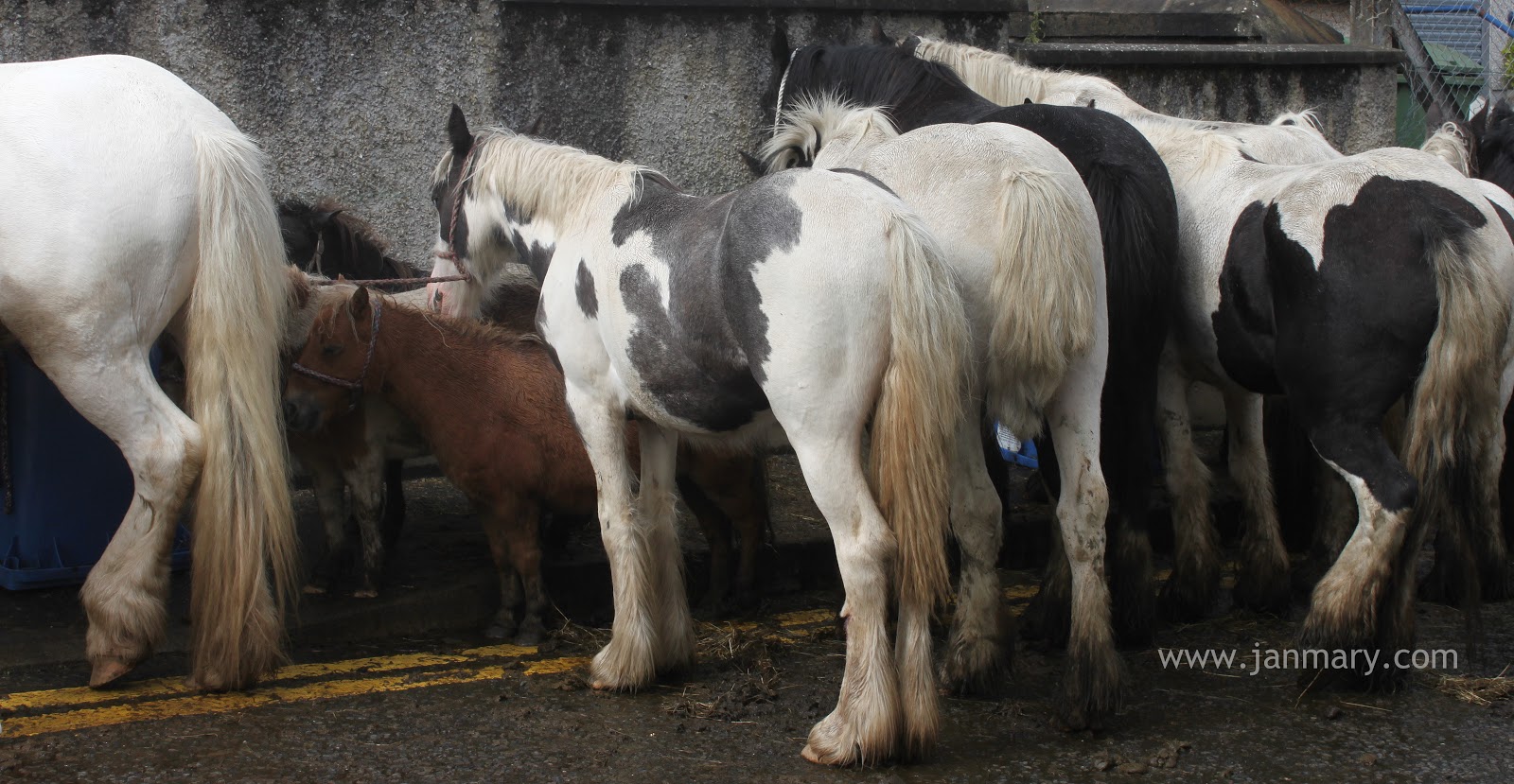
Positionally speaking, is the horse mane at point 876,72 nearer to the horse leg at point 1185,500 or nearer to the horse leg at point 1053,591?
the horse leg at point 1185,500

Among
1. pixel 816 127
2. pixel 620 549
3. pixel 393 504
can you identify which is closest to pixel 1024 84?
pixel 816 127

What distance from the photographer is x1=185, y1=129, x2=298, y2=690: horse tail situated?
4.43 m

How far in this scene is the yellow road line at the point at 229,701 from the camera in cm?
423

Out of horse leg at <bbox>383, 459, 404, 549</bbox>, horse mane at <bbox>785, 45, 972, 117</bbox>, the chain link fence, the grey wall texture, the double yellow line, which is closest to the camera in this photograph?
the double yellow line

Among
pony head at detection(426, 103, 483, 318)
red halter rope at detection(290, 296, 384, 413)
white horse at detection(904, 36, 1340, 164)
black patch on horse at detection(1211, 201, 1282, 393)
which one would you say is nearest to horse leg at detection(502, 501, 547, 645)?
red halter rope at detection(290, 296, 384, 413)

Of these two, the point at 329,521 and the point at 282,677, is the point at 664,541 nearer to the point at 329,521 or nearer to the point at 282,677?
the point at 282,677

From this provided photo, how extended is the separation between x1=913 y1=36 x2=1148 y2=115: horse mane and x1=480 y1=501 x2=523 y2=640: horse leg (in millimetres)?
3226

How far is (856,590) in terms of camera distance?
3941 millimetres

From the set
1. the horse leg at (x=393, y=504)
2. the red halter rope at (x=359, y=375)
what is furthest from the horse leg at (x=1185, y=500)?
the horse leg at (x=393, y=504)

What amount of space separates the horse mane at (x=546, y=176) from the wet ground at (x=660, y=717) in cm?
161

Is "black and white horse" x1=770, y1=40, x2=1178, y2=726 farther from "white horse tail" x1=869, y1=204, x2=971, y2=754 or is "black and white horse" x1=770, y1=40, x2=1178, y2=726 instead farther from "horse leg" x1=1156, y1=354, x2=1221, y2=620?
"white horse tail" x1=869, y1=204, x2=971, y2=754

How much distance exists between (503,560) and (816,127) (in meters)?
2.15

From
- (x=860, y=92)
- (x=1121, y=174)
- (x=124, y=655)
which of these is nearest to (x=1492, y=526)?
(x=1121, y=174)

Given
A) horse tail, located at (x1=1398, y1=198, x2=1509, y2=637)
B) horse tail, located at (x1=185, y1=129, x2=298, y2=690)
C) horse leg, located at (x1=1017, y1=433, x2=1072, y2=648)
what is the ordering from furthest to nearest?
horse leg, located at (x1=1017, y1=433, x2=1072, y2=648)
horse tail, located at (x1=185, y1=129, x2=298, y2=690)
horse tail, located at (x1=1398, y1=198, x2=1509, y2=637)
